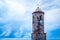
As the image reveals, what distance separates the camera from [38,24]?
42938 mm

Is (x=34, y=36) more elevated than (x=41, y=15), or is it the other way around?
(x=41, y=15)

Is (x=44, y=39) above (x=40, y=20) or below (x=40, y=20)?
below

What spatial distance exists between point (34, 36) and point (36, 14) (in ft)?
10.7

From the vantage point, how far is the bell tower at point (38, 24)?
1686 inches

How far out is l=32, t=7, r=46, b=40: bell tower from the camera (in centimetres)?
4281

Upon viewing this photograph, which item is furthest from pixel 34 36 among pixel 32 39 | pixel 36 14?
pixel 36 14

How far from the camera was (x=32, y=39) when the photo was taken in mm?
43000

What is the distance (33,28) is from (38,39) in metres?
1.84

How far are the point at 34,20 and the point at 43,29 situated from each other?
74.5 inches

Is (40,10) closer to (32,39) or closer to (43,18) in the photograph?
(43,18)

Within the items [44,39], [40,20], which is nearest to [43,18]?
[40,20]

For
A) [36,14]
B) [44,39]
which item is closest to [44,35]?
[44,39]

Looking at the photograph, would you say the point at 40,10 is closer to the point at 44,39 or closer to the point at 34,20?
the point at 34,20

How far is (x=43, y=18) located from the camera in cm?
4319
